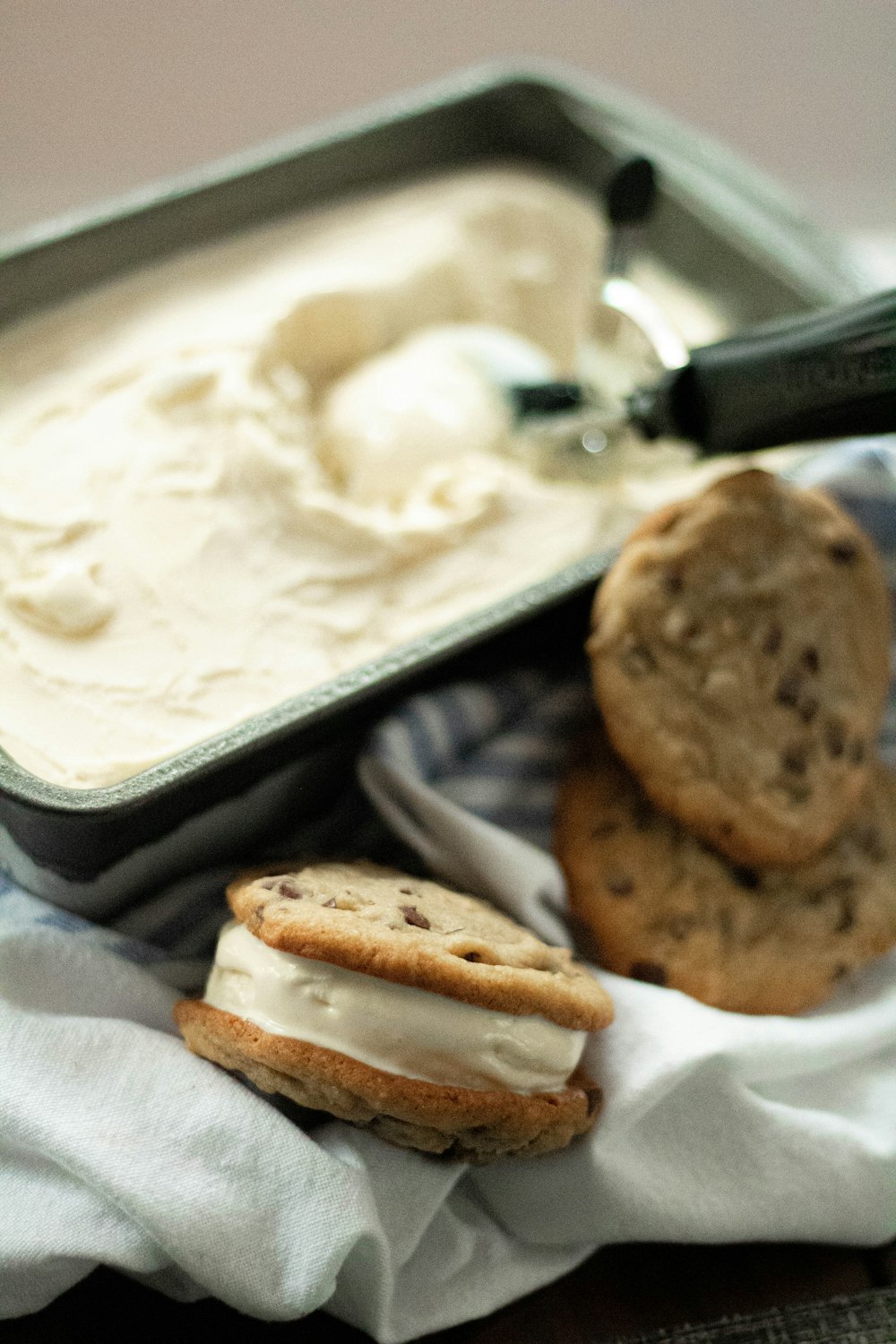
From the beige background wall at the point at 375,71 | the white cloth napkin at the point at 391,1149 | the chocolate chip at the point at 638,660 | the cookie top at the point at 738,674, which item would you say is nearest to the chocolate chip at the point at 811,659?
the cookie top at the point at 738,674

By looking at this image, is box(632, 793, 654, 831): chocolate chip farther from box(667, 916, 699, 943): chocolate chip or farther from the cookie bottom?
the cookie bottom

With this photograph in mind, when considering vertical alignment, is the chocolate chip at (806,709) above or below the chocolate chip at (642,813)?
above

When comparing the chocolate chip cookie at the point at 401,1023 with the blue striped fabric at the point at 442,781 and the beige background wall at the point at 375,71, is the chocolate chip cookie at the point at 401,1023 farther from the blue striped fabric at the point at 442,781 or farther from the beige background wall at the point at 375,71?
the beige background wall at the point at 375,71

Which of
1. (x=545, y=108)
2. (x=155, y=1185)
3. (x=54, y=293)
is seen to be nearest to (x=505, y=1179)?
(x=155, y=1185)

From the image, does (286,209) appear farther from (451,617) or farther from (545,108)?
(451,617)

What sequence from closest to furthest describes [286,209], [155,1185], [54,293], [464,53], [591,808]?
[155,1185], [591,808], [54,293], [286,209], [464,53]

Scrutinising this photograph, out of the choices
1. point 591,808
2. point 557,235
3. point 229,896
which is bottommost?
point 591,808

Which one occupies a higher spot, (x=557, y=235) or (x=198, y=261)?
(x=198, y=261)
